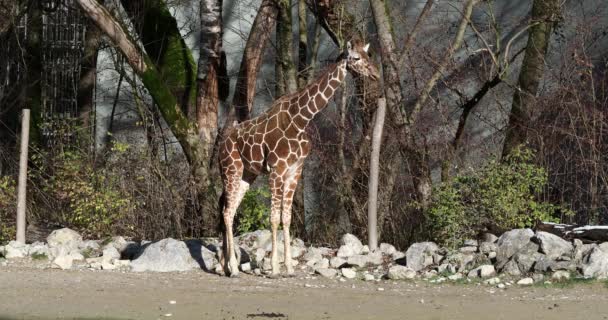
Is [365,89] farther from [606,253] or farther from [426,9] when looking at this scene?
[606,253]

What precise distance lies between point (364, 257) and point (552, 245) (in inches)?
86.8

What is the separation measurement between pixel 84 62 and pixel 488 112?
265 inches

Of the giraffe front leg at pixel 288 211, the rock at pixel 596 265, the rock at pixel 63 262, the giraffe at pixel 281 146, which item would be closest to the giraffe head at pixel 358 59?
the giraffe at pixel 281 146

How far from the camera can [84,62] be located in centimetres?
1908

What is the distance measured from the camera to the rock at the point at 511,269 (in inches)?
494

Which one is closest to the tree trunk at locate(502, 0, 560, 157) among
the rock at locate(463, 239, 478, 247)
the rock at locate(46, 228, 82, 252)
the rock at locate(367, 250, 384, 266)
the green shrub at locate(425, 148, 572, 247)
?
the green shrub at locate(425, 148, 572, 247)

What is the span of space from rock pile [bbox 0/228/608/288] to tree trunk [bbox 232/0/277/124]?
3248 mm

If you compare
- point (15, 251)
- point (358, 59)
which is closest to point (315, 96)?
point (358, 59)

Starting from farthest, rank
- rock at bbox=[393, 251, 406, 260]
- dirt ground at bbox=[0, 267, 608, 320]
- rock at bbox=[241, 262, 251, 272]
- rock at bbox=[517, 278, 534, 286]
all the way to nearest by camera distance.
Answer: rock at bbox=[393, 251, 406, 260] → rock at bbox=[241, 262, 251, 272] → rock at bbox=[517, 278, 534, 286] → dirt ground at bbox=[0, 267, 608, 320]

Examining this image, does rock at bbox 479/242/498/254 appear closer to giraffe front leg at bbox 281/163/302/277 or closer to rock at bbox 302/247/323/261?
rock at bbox 302/247/323/261

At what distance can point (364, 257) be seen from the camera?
13.5 meters

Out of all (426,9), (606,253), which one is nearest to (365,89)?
(426,9)

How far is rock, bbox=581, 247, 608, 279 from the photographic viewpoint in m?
12.1

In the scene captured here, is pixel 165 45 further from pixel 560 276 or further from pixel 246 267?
pixel 560 276
